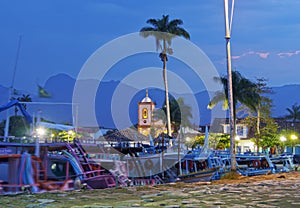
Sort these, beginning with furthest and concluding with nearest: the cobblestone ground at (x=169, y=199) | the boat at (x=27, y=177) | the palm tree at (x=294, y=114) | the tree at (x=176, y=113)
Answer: the palm tree at (x=294, y=114) < the tree at (x=176, y=113) < the boat at (x=27, y=177) < the cobblestone ground at (x=169, y=199)

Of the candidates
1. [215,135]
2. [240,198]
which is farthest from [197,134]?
[240,198]

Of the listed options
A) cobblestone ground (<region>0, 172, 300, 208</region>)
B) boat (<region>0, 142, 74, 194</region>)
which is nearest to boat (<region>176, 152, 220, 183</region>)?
boat (<region>0, 142, 74, 194</region>)

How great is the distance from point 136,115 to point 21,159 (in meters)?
64.6

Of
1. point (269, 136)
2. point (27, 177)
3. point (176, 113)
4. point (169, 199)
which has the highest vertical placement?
point (176, 113)

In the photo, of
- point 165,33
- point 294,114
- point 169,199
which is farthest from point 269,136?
point 294,114

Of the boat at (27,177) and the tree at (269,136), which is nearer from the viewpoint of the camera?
the boat at (27,177)

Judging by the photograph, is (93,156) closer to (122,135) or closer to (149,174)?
(149,174)

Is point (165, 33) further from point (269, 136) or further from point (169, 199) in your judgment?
point (169, 199)

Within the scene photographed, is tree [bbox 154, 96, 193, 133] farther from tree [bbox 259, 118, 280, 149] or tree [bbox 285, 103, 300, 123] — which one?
tree [bbox 285, 103, 300, 123]

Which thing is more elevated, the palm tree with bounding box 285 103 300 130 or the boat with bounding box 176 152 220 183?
the palm tree with bounding box 285 103 300 130

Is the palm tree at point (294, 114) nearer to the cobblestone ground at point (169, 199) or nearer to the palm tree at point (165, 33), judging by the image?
the palm tree at point (165, 33)

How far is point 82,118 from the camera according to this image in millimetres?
35344

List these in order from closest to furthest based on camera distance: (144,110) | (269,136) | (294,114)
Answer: (269,136)
(144,110)
(294,114)

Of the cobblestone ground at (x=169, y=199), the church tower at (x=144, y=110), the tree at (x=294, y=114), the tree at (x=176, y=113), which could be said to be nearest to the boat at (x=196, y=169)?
the cobblestone ground at (x=169, y=199)
